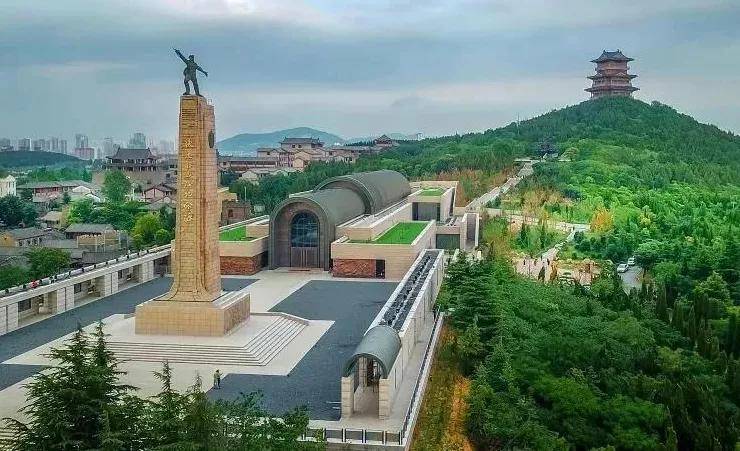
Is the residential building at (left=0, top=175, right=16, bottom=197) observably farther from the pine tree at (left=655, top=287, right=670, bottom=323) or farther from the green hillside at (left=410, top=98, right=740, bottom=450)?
the pine tree at (left=655, top=287, right=670, bottom=323)

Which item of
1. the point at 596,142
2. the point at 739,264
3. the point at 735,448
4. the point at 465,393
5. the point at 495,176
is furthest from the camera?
the point at 596,142

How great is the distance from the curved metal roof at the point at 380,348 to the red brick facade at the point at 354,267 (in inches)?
474

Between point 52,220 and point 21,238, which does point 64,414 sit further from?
point 52,220

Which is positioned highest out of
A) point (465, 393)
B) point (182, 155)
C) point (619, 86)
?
point (619, 86)

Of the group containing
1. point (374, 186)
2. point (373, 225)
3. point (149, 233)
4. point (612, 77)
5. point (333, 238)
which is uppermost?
point (612, 77)

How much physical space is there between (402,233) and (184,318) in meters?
14.5

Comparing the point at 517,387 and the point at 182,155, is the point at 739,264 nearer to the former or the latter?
the point at 517,387

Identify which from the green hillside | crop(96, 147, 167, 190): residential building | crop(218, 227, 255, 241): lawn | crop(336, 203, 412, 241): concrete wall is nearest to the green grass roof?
crop(336, 203, 412, 241): concrete wall

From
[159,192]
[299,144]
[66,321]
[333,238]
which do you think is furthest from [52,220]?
[299,144]

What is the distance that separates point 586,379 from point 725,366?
417 cm

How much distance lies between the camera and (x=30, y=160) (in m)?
146

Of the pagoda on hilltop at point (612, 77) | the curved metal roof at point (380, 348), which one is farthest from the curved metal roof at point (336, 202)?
the pagoda on hilltop at point (612, 77)

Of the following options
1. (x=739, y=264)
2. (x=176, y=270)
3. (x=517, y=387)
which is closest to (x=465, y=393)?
(x=517, y=387)

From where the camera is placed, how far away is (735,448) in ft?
42.3
